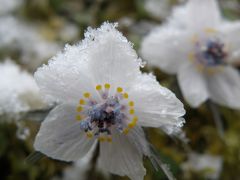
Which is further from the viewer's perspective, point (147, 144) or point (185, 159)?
point (185, 159)

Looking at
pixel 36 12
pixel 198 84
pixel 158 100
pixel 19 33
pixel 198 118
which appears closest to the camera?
pixel 158 100

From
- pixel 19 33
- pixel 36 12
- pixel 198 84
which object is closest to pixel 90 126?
pixel 198 84

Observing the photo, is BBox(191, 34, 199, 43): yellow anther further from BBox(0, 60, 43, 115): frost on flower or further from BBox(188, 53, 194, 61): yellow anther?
BBox(0, 60, 43, 115): frost on flower

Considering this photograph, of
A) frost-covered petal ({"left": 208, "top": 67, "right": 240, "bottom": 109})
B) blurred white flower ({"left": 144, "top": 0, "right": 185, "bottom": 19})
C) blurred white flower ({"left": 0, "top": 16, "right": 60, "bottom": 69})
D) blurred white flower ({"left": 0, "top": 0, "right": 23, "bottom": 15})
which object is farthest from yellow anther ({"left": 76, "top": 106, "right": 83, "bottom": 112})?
blurred white flower ({"left": 0, "top": 0, "right": 23, "bottom": 15})

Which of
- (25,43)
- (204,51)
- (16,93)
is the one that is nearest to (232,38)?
(204,51)

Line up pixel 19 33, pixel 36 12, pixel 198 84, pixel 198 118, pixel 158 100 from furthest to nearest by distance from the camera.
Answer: pixel 36 12 < pixel 19 33 < pixel 198 118 < pixel 198 84 < pixel 158 100

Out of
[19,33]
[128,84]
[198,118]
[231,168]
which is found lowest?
[231,168]

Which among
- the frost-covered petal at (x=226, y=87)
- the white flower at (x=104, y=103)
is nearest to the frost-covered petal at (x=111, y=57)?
the white flower at (x=104, y=103)

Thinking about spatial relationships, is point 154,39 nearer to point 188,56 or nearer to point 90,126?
point 188,56
